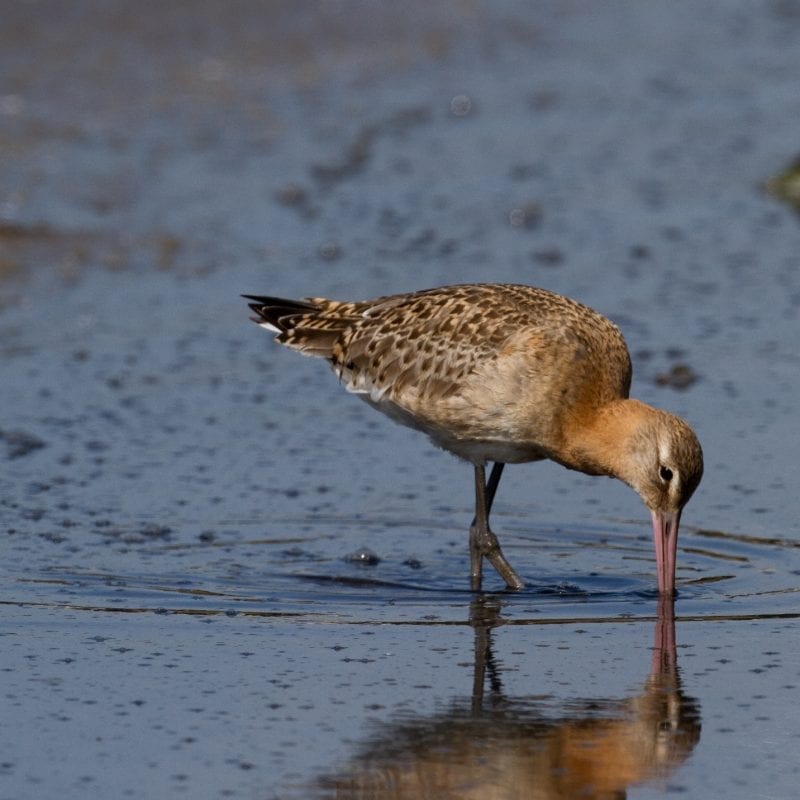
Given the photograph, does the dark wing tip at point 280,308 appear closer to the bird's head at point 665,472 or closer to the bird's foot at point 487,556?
the bird's foot at point 487,556

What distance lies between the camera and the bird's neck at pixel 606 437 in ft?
21.9

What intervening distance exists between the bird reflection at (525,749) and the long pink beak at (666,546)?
2.78 ft

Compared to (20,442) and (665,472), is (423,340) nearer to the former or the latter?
(665,472)

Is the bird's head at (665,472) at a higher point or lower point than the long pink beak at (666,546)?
higher

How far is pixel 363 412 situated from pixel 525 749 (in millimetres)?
3741

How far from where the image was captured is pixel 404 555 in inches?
279

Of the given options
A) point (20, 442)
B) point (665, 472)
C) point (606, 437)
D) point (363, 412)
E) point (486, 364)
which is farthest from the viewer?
point (363, 412)

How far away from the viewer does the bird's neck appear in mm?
6664

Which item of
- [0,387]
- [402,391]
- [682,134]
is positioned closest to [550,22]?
[682,134]

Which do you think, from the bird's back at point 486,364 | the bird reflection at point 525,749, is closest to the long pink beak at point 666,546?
the bird's back at point 486,364

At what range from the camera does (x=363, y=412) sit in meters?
8.77

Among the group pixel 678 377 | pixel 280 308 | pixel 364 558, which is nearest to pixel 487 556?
pixel 364 558

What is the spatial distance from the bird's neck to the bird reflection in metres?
1.13

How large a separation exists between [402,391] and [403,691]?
1958 millimetres
